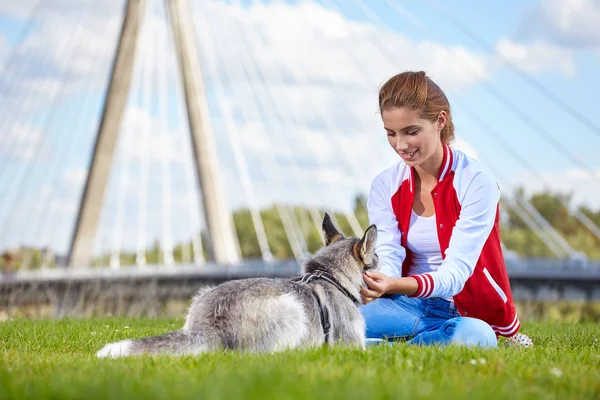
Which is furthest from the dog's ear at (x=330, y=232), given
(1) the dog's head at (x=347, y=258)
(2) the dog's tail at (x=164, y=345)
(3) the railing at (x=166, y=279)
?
(3) the railing at (x=166, y=279)

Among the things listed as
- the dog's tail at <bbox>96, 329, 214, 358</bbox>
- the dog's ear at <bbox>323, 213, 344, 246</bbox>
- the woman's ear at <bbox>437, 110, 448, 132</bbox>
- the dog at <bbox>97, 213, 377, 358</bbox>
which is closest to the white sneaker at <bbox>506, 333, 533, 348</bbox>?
the dog at <bbox>97, 213, 377, 358</bbox>

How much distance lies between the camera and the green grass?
3.80 metres

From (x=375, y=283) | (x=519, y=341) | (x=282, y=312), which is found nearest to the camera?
(x=282, y=312)

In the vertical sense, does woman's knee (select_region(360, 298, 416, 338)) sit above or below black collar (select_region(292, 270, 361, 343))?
below

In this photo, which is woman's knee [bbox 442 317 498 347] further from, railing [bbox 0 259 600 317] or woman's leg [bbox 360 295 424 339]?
railing [bbox 0 259 600 317]

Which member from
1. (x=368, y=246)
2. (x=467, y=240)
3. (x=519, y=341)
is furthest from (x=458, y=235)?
(x=519, y=341)

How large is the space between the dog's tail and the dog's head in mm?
1028

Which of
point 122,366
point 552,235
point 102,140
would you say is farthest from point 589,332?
point 102,140

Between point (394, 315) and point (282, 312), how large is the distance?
1.51 m

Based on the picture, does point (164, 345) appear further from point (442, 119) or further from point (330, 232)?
point (442, 119)

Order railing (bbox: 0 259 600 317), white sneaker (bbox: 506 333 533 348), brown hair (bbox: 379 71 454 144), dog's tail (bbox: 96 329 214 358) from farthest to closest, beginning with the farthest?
railing (bbox: 0 259 600 317)
white sneaker (bbox: 506 333 533 348)
brown hair (bbox: 379 71 454 144)
dog's tail (bbox: 96 329 214 358)

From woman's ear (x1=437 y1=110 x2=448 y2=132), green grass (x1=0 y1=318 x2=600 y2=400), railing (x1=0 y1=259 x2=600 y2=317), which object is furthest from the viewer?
railing (x1=0 y1=259 x2=600 y2=317)

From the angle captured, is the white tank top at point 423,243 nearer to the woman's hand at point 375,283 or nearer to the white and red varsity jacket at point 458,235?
the white and red varsity jacket at point 458,235

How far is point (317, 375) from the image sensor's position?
14.3ft
